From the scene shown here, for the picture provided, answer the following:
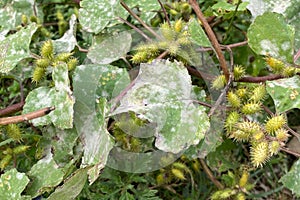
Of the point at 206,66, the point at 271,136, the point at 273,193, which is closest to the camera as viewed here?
the point at 271,136

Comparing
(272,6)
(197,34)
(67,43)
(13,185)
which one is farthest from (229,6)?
(13,185)

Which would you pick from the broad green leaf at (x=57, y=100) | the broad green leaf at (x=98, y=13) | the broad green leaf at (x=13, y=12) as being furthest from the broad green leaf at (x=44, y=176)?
the broad green leaf at (x=13, y=12)

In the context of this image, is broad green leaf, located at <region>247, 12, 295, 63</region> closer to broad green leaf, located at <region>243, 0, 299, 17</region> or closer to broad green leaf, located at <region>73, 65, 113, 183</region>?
broad green leaf, located at <region>243, 0, 299, 17</region>

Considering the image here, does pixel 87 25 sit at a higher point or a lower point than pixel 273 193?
higher

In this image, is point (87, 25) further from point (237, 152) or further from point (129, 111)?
point (237, 152)

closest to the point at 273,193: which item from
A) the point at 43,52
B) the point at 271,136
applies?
the point at 271,136

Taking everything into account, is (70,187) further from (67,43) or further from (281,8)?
(281,8)
